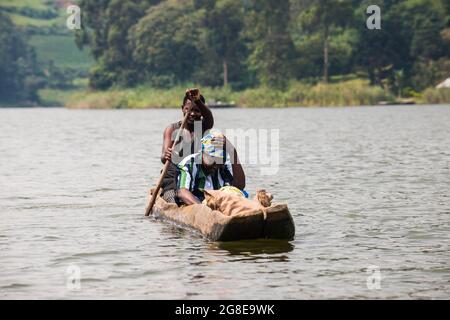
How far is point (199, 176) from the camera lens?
731 inches

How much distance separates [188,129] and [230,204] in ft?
7.74

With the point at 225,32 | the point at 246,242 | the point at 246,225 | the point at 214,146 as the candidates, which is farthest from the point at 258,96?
the point at 246,225

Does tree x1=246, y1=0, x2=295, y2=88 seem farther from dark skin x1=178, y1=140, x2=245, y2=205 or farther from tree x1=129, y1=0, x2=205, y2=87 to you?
dark skin x1=178, y1=140, x2=245, y2=205

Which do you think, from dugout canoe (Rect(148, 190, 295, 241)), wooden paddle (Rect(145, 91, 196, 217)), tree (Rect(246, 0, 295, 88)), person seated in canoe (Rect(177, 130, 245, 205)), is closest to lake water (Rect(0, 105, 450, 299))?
dugout canoe (Rect(148, 190, 295, 241))

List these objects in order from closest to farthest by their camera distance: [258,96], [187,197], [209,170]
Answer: [209,170] → [187,197] → [258,96]

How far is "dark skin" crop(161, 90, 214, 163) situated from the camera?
60.2 feet

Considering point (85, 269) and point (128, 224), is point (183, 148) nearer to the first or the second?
point (128, 224)

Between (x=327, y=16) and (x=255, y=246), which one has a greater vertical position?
(x=327, y=16)

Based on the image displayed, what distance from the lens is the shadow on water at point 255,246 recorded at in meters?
16.6

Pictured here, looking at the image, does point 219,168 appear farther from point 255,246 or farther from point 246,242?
point 255,246

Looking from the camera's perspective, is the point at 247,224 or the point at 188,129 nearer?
the point at 247,224

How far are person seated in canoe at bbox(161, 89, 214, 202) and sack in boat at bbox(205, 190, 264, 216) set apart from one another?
5.44 ft

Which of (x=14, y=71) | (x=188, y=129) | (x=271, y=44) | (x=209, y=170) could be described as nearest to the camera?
(x=209, y=170)

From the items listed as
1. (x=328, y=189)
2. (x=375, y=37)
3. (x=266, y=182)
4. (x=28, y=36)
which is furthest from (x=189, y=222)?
(x=28, y=36)
